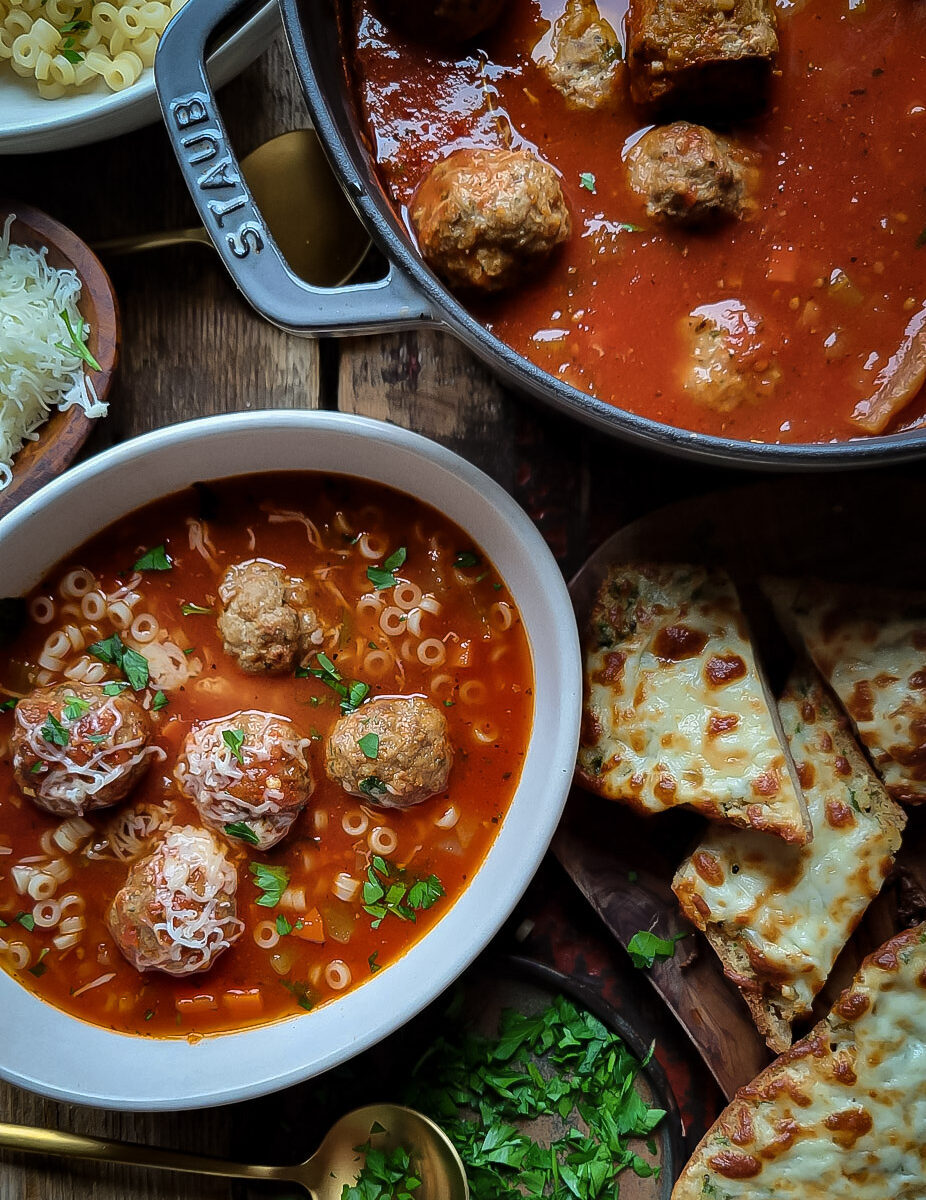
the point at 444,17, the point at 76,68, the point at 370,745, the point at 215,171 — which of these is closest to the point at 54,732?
the point at 370,745

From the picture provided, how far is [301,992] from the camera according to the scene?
357 centimetres

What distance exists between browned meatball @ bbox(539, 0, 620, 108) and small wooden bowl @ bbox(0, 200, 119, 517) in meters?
1.57

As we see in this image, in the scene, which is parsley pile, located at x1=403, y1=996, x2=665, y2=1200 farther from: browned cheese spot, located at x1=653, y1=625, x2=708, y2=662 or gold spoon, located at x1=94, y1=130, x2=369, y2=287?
gold spoon, located at x1=94, y1=130, x2=369, y2=287

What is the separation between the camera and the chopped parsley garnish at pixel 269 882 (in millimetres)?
3551

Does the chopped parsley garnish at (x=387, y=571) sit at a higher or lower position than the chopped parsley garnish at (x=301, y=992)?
higher

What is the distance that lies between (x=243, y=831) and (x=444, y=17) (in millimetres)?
2429

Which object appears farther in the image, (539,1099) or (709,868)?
(539,1099)

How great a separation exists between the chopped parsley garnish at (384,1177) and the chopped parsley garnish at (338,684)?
153 centimetres

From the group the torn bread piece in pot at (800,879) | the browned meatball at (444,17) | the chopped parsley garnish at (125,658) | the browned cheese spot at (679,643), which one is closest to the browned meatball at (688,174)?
the browned meatball at (444,17)

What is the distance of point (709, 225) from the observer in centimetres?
293

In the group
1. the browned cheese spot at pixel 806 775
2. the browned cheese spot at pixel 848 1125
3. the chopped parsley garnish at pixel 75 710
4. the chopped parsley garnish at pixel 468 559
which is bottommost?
the browned cheese spot at pixel 848 1125

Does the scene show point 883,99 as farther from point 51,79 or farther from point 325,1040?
point 325,1040

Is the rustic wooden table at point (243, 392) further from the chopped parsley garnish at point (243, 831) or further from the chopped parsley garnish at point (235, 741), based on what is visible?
the chopped parsley garnish at point (235, 741)

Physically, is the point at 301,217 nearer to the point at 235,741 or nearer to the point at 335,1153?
the point at 235,741
